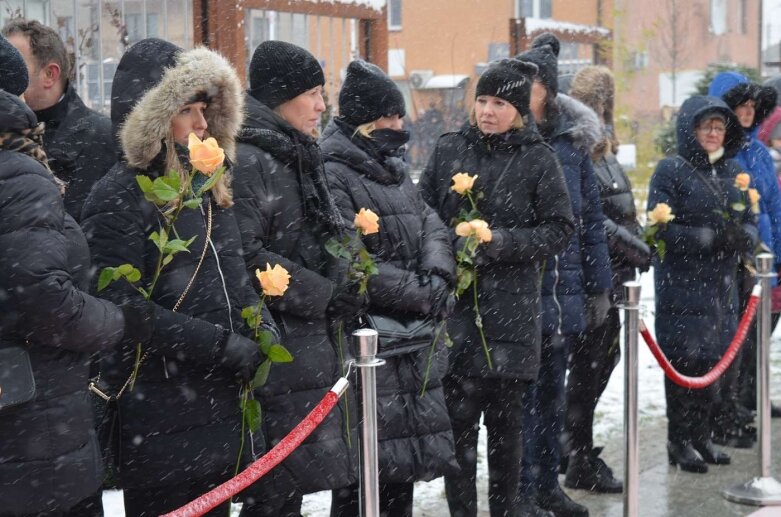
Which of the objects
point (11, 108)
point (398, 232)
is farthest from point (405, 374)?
point (11, 108)

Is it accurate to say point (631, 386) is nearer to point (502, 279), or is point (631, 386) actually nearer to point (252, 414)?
point (502, 279)

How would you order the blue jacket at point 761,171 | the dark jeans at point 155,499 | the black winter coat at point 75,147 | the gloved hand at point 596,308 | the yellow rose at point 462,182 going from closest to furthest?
the dark jeans at point 155,499 < the black winter coat at point 75,147 < the yellow rose at point 462,182 < the gloved hand at point 596,308 < the blue jacket at point 761,171

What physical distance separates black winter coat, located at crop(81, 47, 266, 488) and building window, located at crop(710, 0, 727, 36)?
3142 centimetres

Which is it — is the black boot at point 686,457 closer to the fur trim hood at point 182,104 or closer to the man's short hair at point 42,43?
the fur trim hood at point 182,104

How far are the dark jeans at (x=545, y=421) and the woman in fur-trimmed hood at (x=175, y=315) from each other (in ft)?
6.74

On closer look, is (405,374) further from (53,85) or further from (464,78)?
(464,78)

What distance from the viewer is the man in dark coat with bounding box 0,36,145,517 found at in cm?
314

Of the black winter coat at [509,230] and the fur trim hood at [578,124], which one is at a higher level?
the fur trim hood at [578,124]

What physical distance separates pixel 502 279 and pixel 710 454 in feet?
7.53

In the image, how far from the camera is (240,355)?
3.71m

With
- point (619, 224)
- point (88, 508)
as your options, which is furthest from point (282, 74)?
point (619, 224)

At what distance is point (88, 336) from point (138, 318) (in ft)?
0.81

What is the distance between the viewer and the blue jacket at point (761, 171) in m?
7.46

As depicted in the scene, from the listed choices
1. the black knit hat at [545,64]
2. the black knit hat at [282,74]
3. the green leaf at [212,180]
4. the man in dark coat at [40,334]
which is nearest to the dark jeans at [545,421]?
the black knit hat at [545,64]
